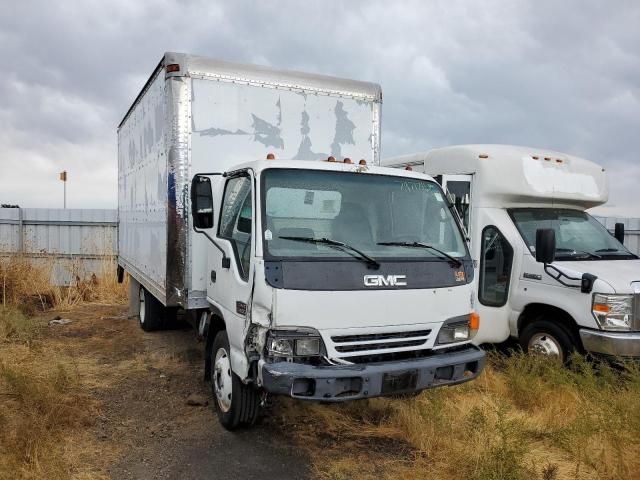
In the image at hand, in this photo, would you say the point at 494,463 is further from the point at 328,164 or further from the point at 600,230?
the point at 600,230

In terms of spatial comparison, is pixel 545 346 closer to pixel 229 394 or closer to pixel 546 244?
pixel 546 244

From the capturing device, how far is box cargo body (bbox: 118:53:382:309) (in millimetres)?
5473

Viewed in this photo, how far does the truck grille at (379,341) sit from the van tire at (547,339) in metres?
2.40

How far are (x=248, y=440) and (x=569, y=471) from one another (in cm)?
253

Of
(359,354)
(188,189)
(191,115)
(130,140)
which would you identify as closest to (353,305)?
(359,354)

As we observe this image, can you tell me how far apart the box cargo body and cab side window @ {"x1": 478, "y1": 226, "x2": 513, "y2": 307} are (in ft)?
6.18

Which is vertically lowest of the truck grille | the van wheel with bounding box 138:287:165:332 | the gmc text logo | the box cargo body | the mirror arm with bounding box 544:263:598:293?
the van wheel with bounding box 138:287:165:332

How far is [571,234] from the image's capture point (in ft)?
22.4

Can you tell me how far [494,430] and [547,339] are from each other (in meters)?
2.14

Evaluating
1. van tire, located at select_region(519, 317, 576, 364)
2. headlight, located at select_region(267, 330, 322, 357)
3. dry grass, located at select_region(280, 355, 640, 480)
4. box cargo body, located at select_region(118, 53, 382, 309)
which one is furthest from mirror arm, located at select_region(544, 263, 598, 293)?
headlight, located at select_region(267, 330, 322, 357)

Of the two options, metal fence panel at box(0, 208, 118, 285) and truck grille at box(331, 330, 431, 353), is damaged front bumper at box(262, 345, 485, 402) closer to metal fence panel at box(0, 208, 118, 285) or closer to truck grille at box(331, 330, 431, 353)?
truck grille at box(331, 330, 431, 353)

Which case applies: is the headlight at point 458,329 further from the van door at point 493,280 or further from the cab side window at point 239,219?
the van door at point 493,280

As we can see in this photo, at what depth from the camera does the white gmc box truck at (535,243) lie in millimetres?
5926

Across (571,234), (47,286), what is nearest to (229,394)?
(571,234)
